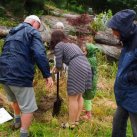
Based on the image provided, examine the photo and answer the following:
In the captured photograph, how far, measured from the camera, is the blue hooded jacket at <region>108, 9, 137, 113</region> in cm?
429

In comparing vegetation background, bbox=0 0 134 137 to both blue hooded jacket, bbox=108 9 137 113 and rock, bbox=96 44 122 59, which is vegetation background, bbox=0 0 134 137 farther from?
blue hooded jacket, bbox=108 9 137 113

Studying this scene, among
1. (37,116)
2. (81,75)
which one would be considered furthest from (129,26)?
(37,116)

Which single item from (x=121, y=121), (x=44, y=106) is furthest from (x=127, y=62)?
(x=44, y=106)

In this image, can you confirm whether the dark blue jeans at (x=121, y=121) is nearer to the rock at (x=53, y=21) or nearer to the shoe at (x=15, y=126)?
the shoe at (x=15, y=126)

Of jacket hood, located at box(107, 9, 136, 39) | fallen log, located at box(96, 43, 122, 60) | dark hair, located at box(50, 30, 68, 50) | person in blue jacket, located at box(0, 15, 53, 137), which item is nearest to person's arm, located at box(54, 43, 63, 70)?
dark hair, located at box(50, 30, 68, 50)

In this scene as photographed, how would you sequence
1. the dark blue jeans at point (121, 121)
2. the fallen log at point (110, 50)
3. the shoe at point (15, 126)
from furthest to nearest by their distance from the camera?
the fallen log at point (110, 50) < the shoe at point (15, 126) < the dark blue jeans at point (121, 121)

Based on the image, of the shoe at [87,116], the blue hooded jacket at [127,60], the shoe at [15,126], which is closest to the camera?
the blue hooded jacket at [127,60]

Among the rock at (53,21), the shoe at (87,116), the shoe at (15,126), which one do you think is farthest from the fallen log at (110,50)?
the shoe at (15,126)

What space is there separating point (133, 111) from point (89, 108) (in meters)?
1.92

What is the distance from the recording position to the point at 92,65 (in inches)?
239

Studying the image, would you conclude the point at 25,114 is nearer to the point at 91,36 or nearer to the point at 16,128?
the point at 16,128

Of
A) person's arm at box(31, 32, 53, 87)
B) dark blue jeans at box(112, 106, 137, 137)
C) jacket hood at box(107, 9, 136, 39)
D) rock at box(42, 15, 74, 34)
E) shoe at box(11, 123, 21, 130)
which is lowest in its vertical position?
shoe at box(11, 123, 21, 130)

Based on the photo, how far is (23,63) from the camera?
4.97m

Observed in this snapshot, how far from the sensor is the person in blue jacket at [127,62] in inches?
169
